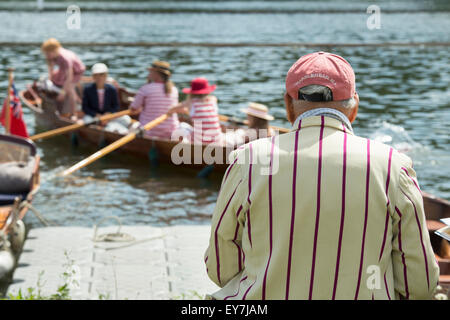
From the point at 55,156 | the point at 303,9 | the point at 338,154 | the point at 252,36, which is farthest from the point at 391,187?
the point at 303,9

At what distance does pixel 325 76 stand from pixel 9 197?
5.90 m

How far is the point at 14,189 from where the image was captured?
774 centimetres

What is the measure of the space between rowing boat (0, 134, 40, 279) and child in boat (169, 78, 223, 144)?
307cm

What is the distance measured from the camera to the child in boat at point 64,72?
1370cm

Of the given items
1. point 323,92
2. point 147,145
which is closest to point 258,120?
point 147,145

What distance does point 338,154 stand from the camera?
87.3 inches

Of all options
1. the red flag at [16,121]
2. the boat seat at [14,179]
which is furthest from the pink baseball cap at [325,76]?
the red flag at [16,121]

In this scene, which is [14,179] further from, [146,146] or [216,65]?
[216,65]

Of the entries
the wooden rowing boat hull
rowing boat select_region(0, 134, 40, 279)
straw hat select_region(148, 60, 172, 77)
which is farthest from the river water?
straw hat select_region(148, 60, 172, 77)

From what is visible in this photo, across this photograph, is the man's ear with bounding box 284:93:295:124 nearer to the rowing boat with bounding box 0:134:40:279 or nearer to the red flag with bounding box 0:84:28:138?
the rowing boat with bounding box 0:134:40:279

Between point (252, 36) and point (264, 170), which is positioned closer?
point (264, 170)

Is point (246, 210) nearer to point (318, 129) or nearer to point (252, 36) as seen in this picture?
point (318, 129)

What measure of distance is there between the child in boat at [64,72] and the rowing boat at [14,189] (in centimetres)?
585
